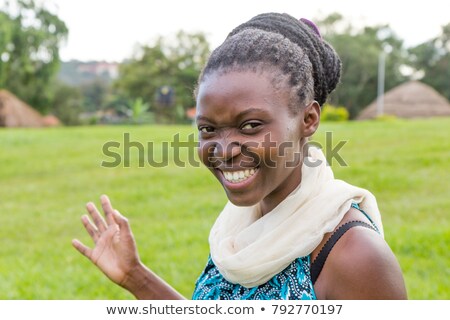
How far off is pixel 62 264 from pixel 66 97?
125 ft

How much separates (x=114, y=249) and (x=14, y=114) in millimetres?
29005

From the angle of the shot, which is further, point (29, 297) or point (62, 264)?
point (62, 264)

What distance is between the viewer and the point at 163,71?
3841cm

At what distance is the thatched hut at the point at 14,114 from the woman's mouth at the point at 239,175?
2930 centimetres

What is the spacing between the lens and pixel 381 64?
36031mm

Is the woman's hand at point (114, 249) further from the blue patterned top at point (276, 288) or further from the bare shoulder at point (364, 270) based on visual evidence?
the bare shoulder at point (364, 270)

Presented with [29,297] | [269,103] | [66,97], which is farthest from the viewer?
[66,97]

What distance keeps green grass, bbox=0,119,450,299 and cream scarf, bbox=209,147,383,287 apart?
240cm

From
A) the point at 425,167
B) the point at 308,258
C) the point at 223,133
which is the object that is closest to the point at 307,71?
the point at 223,133

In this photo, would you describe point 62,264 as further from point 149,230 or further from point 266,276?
point 266,276

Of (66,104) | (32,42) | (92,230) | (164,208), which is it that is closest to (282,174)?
(92,230)

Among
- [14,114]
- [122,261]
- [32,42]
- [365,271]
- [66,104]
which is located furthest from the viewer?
[66,104]

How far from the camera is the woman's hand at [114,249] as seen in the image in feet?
6.44

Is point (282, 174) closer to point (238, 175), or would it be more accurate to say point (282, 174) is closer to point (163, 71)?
point (238, 175)
